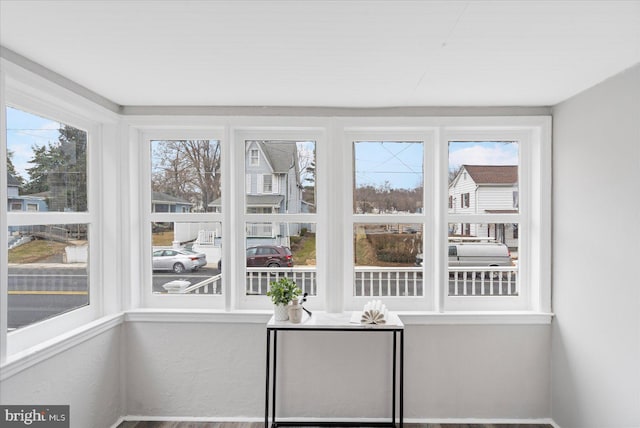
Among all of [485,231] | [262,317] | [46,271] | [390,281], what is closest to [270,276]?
[262,317]

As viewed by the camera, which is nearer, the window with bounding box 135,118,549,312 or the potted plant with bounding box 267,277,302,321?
the potted plant with bounding box 267,277,302,321

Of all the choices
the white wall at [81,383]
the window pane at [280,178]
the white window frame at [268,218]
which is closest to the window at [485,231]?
the white window frame at [268,218]

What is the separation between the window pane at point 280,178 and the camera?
3154 mm

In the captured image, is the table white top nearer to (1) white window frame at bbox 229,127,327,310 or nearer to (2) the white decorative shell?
(2) the white decorative shell

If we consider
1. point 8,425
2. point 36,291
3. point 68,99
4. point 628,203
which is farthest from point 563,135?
point 8,425

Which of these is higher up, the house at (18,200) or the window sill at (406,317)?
the house at (18,200)

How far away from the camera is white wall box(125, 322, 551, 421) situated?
2.96 meters

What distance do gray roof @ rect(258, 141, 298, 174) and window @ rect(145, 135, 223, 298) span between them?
0.37 meters

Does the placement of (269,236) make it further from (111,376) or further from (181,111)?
(111,376)

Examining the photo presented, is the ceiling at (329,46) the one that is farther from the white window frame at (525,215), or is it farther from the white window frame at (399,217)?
the white window frame at (399,217)

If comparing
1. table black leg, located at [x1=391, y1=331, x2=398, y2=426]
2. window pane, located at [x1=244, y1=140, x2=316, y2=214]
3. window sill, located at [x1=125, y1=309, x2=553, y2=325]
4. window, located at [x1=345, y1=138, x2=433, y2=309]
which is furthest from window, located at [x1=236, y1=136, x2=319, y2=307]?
table black leg, located at [x1=391, y1=331, x2=398, y2=426]

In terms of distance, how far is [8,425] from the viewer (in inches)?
81.0

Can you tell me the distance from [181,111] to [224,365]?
192cm

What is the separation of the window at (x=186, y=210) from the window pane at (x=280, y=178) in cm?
26
